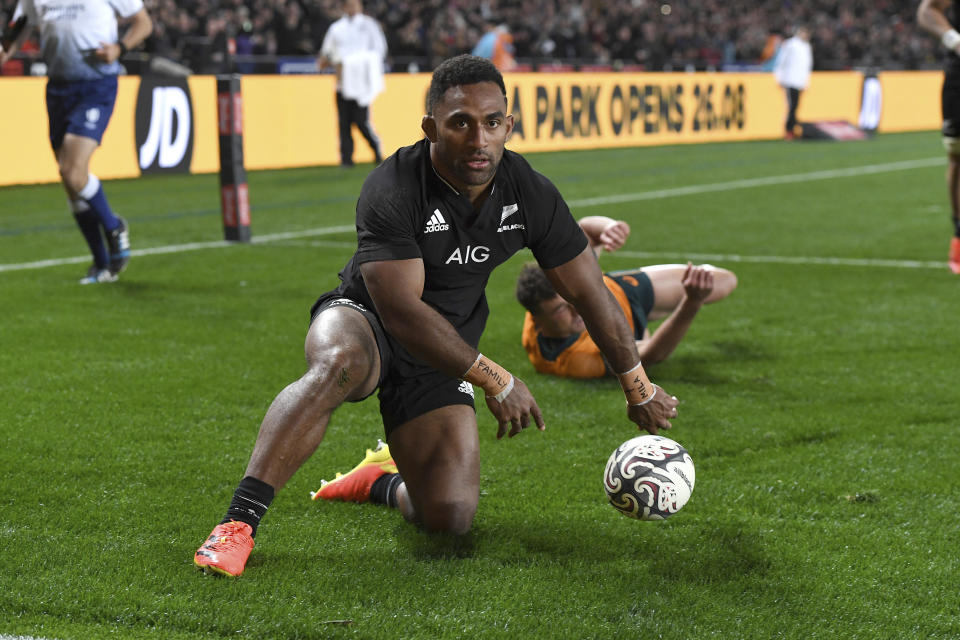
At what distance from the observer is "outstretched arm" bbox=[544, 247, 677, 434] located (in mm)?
3693

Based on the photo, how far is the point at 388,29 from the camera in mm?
25141

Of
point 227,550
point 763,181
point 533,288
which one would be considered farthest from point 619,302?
point 763,181

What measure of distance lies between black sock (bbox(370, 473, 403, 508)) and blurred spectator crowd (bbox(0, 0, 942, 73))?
7.37m

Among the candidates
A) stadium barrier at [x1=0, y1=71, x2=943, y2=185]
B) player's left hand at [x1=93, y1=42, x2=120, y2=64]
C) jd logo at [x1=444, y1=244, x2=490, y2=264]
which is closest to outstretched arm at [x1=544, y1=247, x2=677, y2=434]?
jd logo at [x1=444, y1=244, x2=490, y2=264]

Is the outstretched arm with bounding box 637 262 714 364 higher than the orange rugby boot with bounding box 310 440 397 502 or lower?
higher

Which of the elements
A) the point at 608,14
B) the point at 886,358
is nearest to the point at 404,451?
the point at 886,358

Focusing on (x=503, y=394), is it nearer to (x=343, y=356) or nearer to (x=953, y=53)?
(x=343, y=356)

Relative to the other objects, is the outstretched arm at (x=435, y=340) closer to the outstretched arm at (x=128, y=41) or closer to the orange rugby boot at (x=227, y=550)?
the orange rugby boot at (x=227, y=550)

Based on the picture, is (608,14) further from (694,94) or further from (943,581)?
(943,581)

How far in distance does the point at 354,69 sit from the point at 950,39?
10.0 m

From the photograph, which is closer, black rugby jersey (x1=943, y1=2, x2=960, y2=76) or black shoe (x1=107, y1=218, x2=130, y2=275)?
black shoe (x1=107, y1=218, x2=130, y2=275)

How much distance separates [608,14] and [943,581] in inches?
1150

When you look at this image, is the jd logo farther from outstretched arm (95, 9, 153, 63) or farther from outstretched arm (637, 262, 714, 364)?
outstretched arm (95, 9, 153, 63)

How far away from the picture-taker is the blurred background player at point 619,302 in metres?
5.32
